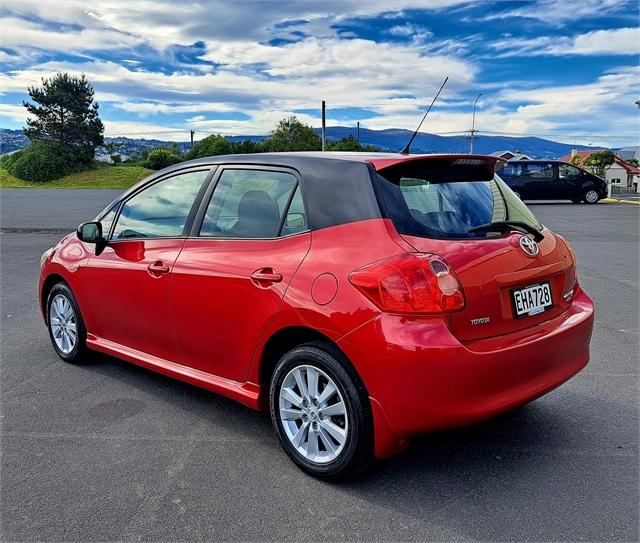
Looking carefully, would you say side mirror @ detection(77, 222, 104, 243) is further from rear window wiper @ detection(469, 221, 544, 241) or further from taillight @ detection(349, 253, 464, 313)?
rear window wiper @ detection(469, 221, 544, 241)

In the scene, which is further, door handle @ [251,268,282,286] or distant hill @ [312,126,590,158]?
distant hill @ [312,126,590,158]

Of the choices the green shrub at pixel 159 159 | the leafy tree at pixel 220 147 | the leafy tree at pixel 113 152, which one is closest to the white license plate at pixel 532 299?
the leafy tree at pixel 220 147

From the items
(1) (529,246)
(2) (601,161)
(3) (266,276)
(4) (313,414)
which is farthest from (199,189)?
(2) (601,161)

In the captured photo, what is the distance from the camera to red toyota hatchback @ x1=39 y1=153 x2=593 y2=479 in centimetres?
279

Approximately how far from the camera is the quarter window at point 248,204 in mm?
3453

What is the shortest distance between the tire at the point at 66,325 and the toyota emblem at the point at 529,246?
11.1ft

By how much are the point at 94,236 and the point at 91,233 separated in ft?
0.11

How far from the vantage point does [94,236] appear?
452 cm

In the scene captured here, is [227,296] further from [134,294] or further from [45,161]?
[45,161]

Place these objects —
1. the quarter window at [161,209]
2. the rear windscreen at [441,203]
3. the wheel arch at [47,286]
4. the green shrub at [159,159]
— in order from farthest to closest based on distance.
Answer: the green shrub at [159,159] < the wheel arch at [47,286] < the quarter window at [161,209] < the rear windscreen at [441,203]

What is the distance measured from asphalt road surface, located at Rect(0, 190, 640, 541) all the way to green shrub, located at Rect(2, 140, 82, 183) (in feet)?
180

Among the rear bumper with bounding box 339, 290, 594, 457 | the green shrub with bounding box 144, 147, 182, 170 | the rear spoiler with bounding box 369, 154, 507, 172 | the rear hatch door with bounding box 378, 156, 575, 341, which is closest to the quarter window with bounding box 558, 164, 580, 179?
the rear spoiler with bounding box 369, 154, 507, 172

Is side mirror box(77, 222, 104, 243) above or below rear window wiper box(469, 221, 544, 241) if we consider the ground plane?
below

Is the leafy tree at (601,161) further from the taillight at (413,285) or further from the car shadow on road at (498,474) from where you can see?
the taillight at (413,285)
